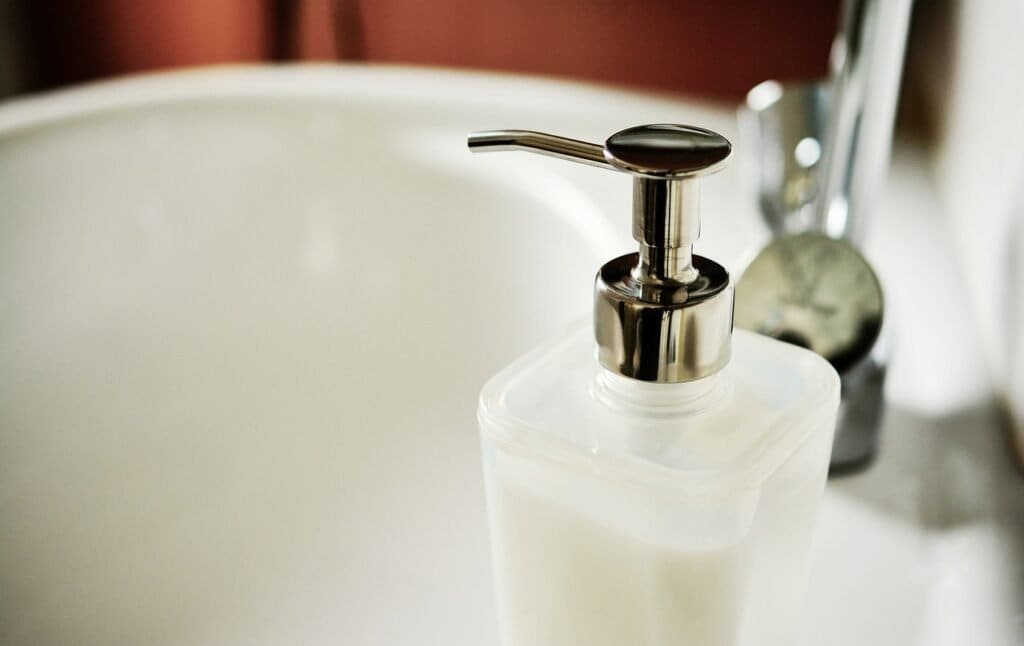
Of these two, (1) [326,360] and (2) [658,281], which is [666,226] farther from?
(1) [326,360]

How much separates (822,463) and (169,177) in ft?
1.52

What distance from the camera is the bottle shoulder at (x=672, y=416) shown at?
0.19m

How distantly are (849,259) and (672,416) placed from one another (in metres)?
0.12

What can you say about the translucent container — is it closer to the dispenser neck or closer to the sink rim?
the dispenser neck

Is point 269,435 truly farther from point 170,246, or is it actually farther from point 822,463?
point 822,463

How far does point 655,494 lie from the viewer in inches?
7.2

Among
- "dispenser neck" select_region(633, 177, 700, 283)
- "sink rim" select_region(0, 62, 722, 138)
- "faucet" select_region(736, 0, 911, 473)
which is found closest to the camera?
"dispenser neck" select_region(633, 177, 700, 283)

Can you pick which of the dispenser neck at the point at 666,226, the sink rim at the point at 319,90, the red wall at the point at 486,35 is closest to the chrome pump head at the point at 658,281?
the dispenser neck at the point at 666,226

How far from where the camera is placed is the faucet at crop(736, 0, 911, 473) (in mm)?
283

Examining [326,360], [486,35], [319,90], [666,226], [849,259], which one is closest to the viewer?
[666,226]

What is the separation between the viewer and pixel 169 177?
0.57 metres

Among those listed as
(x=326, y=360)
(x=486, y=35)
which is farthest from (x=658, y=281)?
(x=486, y=35)

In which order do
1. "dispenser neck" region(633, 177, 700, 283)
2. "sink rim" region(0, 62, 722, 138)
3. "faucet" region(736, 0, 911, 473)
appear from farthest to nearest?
"sink rim" region(0, 62, 722, 138) → "faucet" region(736, 0, 911, 473) → "dispenser neck" region(633, 177, 700, 283)

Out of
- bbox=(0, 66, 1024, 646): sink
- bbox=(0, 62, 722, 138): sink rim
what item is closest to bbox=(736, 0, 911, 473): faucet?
bbox=(0, 66, 1024, 646): sink
